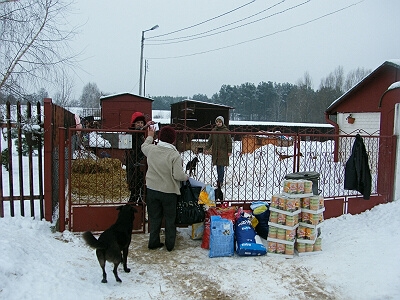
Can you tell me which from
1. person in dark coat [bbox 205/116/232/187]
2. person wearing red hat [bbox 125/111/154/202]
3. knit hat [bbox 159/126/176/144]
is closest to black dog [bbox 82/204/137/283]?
knit hat [bbox 159/126/176/144]

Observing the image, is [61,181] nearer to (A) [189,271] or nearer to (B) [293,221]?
(A) [189,271]

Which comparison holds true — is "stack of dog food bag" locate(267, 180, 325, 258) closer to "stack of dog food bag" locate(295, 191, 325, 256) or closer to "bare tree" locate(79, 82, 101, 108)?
"stack of dog food bag" locate(295, 191, 325, 256)

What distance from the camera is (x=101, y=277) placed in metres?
4.05

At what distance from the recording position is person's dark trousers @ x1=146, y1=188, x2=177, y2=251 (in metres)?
4.91

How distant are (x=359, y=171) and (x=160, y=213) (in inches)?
140

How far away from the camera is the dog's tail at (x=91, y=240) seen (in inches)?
143

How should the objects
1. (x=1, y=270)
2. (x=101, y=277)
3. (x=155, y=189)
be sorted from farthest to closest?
(x=155, y=189) < (x=101, y=277) < (x=1, y=270)

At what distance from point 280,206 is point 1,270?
3338 millimetres

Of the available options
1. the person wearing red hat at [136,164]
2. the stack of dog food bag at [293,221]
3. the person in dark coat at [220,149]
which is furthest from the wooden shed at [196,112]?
the stack of dog food bag at [293,221]

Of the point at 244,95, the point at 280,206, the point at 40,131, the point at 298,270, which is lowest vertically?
the point at 298,270

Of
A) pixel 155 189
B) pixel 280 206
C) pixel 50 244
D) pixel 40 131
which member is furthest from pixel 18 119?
pixel 280 206

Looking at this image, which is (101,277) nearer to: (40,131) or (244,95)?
(40,131)

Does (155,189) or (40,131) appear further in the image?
(40,131)

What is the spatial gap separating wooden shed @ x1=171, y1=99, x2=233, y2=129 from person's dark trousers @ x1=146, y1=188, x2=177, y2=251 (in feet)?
56.4
